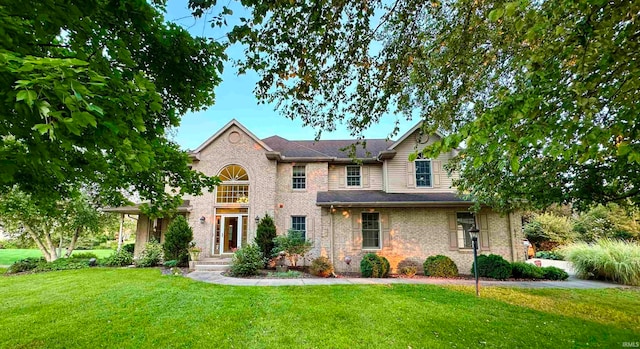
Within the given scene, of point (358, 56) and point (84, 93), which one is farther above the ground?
point (358, 56)

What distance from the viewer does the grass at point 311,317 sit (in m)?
5.06

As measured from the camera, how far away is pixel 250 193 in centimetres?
1484

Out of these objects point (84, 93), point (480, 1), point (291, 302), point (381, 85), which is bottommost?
point (291, 302)

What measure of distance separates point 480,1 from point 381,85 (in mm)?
2085

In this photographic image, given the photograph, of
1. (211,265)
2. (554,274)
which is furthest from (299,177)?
(554,274)

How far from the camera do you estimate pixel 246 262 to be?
11.5 metres

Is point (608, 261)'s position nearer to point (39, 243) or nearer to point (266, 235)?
point (266, 235)

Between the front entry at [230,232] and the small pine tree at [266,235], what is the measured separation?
1.70m

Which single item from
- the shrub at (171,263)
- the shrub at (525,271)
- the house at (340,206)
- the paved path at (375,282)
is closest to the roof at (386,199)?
the house at (340,206)

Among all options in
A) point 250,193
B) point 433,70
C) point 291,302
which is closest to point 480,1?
point 433,70

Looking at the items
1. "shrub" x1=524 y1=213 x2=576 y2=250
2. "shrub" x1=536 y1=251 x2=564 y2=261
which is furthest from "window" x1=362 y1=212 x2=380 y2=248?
"shrub" x1=524 y1=213 x2=576 y2=250

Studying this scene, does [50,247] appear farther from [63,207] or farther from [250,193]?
[250,193]

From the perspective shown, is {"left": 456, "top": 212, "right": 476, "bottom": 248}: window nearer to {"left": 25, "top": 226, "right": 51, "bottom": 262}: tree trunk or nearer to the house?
the house

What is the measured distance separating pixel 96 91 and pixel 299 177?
1291cm
